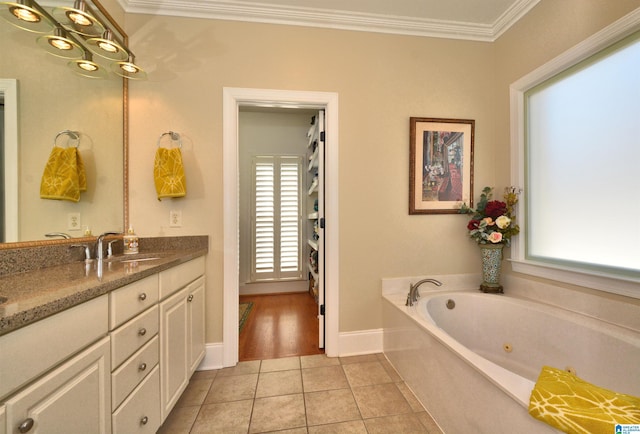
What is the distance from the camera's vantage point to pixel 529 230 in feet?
6.35

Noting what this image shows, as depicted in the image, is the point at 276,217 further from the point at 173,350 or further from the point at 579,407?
the point at 579,407

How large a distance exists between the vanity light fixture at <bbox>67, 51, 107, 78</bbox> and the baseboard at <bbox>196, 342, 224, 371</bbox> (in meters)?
1.97

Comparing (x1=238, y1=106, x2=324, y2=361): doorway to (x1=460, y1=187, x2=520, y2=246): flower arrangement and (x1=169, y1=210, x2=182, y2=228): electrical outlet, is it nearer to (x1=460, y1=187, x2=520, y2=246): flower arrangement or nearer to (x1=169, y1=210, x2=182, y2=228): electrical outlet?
(x1=169, y1=210, x2=182, y2=228): electrical outlet

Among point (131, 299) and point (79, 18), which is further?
point (79, 18)

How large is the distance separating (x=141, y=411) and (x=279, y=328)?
151 cm

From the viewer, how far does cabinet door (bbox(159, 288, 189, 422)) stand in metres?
1.25

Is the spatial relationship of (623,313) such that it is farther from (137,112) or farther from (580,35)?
(137,112)

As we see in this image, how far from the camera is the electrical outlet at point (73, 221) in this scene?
53.6 inches

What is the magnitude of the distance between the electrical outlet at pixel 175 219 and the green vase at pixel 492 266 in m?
2.42

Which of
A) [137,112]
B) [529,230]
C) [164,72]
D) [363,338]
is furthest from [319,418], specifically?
[164,72]

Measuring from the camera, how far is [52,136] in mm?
1277

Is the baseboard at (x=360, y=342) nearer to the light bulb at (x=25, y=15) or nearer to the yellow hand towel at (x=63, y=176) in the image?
the yellow hand towel at (x=63, y=176)

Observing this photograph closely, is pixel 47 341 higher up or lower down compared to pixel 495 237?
lower down

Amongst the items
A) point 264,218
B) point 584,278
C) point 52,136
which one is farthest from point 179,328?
point 584,278
